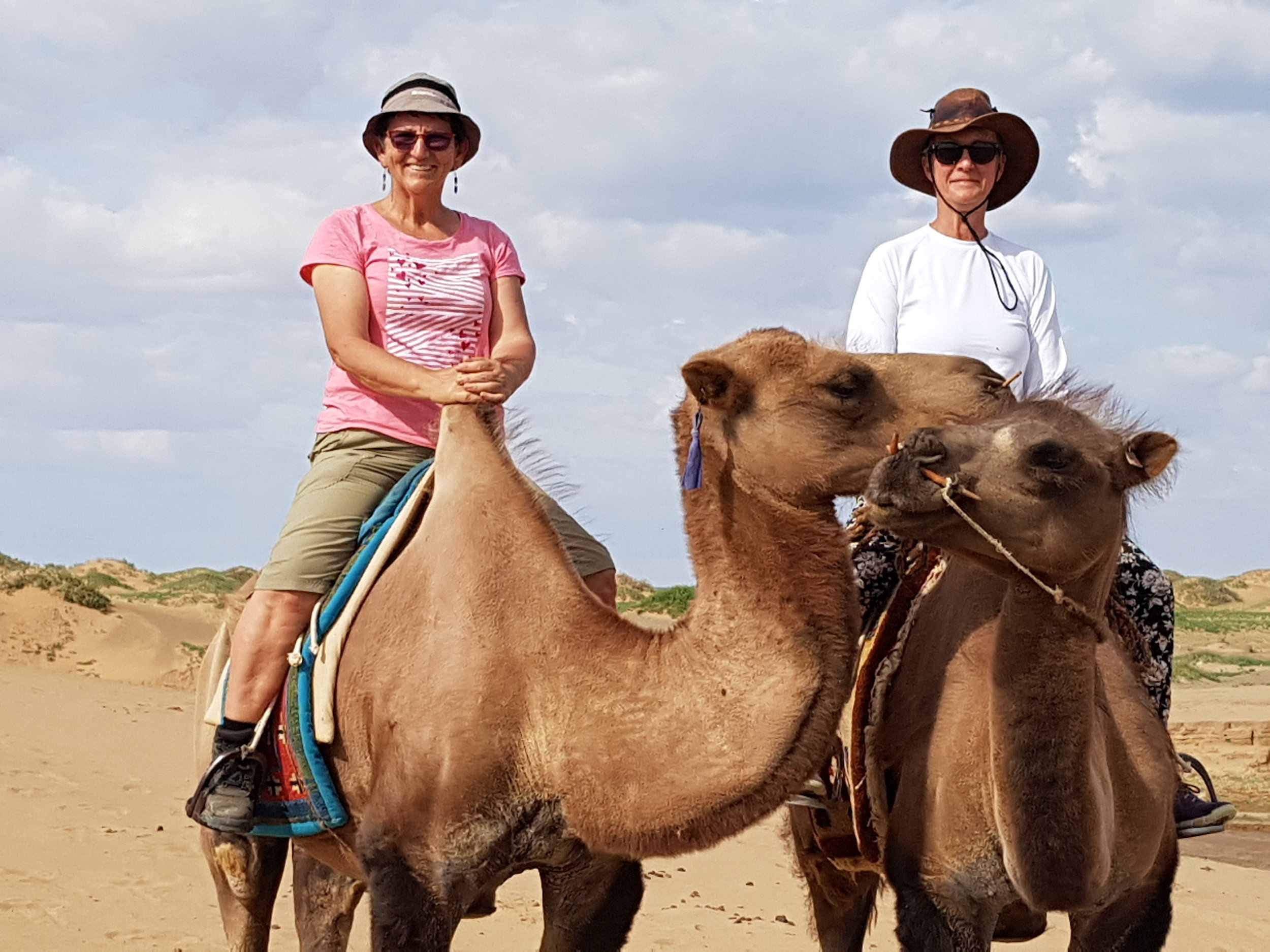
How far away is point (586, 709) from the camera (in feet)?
15.1

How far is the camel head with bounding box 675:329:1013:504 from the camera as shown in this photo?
14.9 feet

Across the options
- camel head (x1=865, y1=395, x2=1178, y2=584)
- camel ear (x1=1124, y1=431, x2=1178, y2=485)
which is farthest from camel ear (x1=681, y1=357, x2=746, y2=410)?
camel ear (x1=1124, y1=431, x2=1178, y2=485)

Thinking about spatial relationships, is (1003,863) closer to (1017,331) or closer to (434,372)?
(1017,331)

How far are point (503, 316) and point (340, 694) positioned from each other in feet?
5.13

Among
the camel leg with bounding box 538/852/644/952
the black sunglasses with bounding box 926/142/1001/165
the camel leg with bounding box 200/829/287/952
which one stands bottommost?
the camel leg with bounding box 200/829/287/952

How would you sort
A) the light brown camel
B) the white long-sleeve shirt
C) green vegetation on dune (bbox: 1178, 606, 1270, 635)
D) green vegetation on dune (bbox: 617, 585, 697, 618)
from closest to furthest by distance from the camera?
the light brown camel
the white long-sleeve shirt
green vegetation on dune (bbox: 617, 585, 697, 618)
green vegetation on dune (bbox: 1178, 606, 1270, 635)

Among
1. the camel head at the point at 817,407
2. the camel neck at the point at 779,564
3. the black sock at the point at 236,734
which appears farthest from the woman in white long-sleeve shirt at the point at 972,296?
the black sock at the point at 236,734

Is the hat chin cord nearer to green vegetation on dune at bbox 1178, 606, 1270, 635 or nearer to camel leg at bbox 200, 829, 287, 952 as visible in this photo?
camel leg at bbox 200, 829, 287, 952

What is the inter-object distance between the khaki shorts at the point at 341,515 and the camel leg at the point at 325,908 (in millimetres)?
1465

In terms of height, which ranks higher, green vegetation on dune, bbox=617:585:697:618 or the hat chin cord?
the hat chin cord

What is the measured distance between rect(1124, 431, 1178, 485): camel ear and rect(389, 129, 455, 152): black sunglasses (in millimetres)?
2792

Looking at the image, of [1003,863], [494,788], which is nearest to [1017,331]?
[1003,863]

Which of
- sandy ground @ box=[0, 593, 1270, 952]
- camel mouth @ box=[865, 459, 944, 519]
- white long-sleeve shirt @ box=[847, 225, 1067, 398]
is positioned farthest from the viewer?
sandy ground @ box=[0, 593, 1270, 952]

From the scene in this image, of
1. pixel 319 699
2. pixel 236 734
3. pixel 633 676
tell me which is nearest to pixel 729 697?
pixel 633 676
